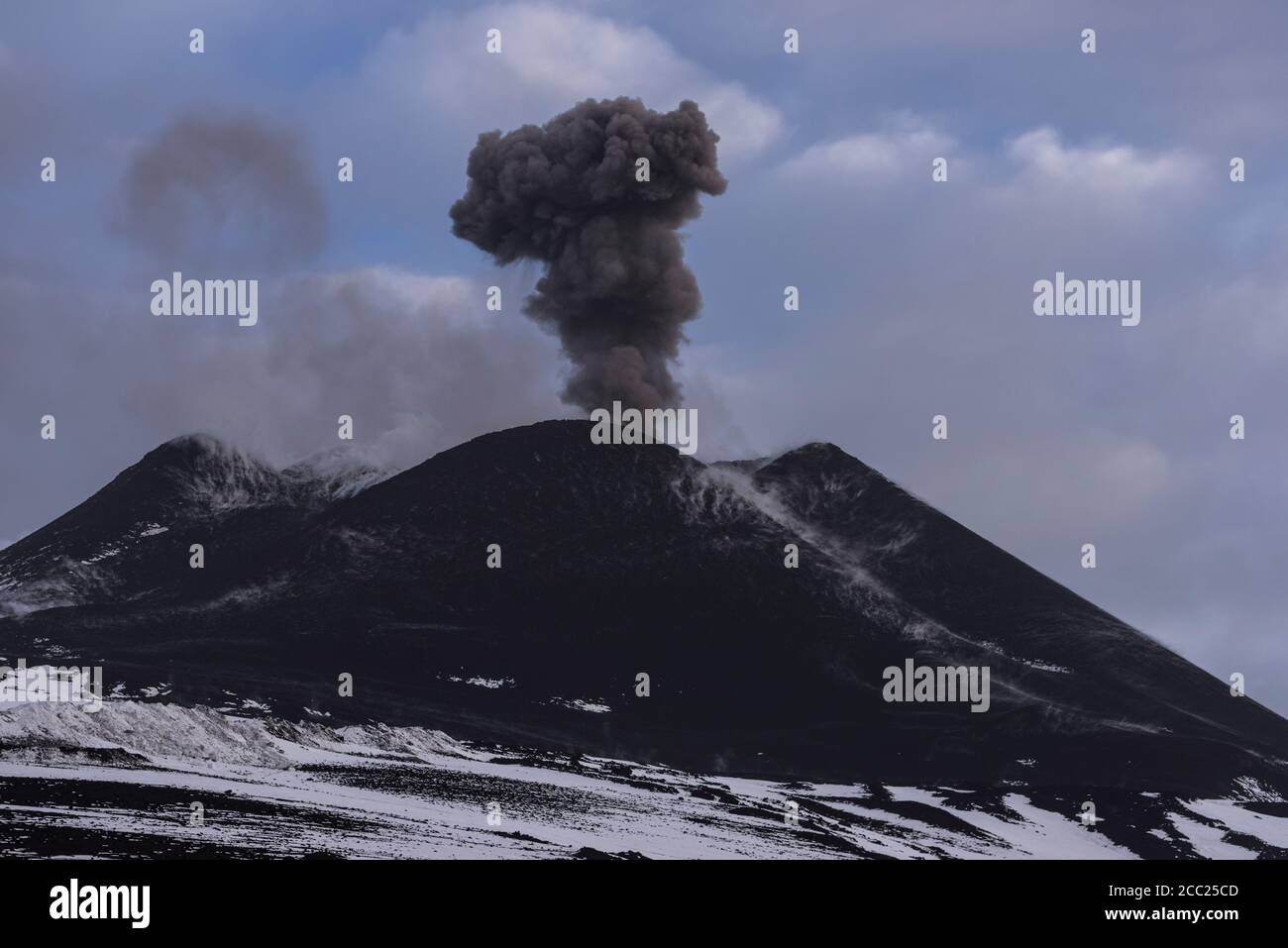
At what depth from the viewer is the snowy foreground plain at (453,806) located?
8744cm

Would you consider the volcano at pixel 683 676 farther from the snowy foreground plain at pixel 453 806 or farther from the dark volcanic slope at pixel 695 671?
the snowy foreground plain at pixel 453 806

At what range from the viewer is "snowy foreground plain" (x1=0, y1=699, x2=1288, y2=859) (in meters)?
87.4

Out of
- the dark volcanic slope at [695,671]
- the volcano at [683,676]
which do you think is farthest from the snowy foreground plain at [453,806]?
the dark volcanic slope at [695,671]

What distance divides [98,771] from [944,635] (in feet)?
363

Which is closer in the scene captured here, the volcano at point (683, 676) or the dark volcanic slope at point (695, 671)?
the volcano at point (683, 676)

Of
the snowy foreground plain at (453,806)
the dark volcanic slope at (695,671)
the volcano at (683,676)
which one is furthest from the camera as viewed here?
the dark volcanic slope at (695,671)

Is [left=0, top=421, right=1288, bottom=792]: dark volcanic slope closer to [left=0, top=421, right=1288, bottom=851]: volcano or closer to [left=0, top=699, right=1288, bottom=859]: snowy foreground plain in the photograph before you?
[left=0, top=421, right=1288, bottom=851]: volcano

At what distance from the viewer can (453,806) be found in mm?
104562

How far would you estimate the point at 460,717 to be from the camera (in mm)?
151375

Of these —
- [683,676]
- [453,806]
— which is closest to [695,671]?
[683,676]

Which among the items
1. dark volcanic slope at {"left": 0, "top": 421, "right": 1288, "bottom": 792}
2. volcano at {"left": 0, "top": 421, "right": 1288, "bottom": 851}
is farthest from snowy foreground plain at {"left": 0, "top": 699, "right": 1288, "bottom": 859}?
dark volcanic slope at {"left": 0, "top": 421, "right": 1288, "bottom": 792}

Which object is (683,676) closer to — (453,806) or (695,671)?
(695,671)
